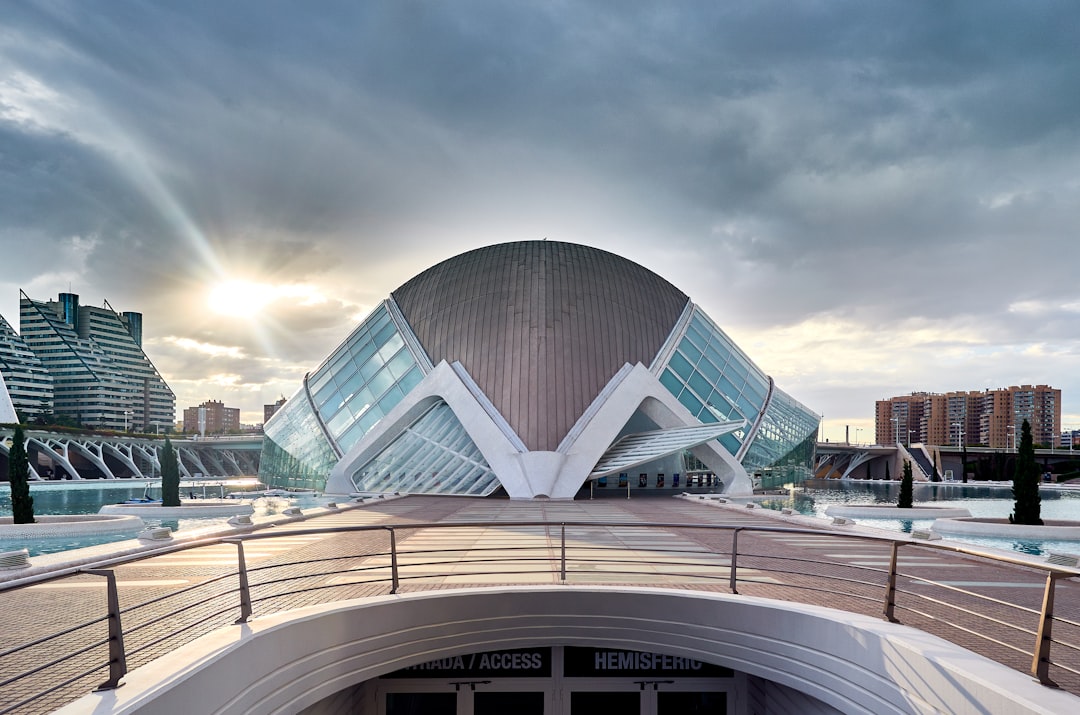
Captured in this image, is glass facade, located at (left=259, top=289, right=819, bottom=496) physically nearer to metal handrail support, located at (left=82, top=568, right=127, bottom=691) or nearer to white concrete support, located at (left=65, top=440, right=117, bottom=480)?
metal handrail support, located at (left=82, top=568, right=127, bottom=691)

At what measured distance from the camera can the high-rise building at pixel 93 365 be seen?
101 metres

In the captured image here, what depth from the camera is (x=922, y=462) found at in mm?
61500

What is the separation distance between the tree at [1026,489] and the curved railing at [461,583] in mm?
9334

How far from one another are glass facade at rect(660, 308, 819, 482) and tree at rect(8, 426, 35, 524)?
70.9 ft

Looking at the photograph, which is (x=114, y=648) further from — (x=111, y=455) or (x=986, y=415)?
(x=986, y=415)

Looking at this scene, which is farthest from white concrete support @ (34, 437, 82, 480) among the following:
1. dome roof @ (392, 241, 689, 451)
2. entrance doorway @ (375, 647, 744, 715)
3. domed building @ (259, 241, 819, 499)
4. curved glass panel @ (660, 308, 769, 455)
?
entrance doorway @ (375, 647, 744, 715)

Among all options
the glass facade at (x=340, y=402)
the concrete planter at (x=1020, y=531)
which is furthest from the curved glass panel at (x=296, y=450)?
the concrete planter at (x=1020, y=531)

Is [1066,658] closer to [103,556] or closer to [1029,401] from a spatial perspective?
[103,556]

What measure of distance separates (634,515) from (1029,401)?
143199 millimetres

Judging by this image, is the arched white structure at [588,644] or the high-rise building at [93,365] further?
the high-rise building at [93,365]

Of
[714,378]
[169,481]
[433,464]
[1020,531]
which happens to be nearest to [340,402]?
[433,464]

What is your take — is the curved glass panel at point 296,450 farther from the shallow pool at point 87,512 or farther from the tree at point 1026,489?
the tree at point 1026,489

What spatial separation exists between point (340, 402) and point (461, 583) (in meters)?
24.4

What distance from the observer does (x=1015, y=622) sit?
597 centimetres
